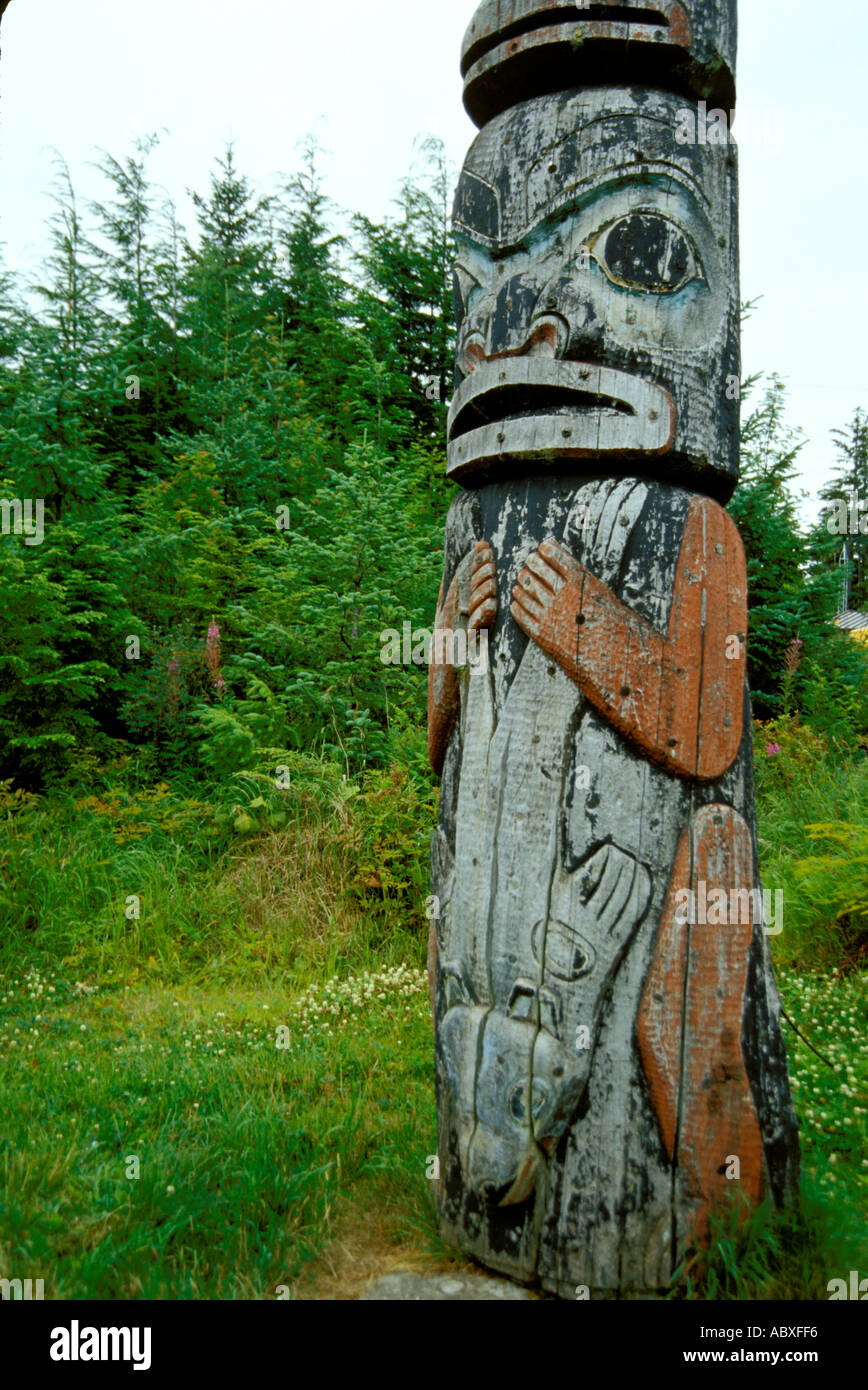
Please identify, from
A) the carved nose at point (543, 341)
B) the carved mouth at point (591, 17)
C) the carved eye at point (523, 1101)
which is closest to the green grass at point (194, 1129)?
the carved eye at point (523, 1101)

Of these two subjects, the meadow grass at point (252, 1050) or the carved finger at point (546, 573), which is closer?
the carved finger at point (546, 573)

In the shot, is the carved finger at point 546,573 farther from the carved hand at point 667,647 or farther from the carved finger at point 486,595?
the carved finger at point 486,595

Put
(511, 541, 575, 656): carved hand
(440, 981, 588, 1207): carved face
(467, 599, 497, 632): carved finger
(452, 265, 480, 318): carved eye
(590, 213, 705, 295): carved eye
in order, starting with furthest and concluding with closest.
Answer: (452, 265, 480, 318): carved eye < (467, 599, 497, 632): carved finger < (590, 213, 705, 295): carved eye < (511, 541, 575, 656): carved hand < (440, 981, 588, 1207): carved face

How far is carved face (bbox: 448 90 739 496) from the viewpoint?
2754mm

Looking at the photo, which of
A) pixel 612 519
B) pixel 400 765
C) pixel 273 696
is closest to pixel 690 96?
pixel 612 519

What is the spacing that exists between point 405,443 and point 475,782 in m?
12.4

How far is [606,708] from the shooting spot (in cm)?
265

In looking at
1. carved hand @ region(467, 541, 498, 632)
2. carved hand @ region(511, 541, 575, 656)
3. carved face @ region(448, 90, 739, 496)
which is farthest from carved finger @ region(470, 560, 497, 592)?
carved face @ region(448, 90, 739, 496)

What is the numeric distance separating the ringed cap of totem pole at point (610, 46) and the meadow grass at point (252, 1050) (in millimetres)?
3265

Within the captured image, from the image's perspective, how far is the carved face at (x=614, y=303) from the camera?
2.75 m

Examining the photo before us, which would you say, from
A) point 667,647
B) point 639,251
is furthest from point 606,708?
point 639,251

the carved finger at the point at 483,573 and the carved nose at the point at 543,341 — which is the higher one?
the carved nose at the point at 543,341

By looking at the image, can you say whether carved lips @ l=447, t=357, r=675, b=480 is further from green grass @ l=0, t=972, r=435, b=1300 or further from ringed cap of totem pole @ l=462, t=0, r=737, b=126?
green grass @ l=0, t=972, r=435, b=1300

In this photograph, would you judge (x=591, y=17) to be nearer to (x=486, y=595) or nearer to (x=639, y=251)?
(x=639, y=251)
